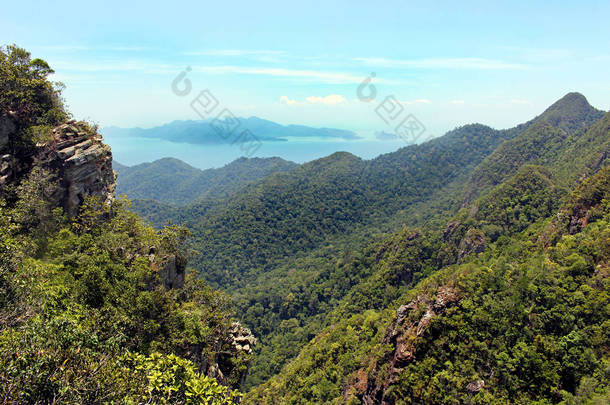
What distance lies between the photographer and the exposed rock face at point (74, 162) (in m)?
21.4

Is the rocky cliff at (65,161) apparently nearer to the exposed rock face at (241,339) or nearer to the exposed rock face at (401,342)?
the exposed rock face at (241,339)

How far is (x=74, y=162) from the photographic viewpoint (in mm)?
21594

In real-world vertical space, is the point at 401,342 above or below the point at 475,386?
above

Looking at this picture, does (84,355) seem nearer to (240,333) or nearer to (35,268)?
(35,268)

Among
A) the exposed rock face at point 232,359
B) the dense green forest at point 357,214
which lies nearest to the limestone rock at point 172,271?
the exposed rock face at point 232,359

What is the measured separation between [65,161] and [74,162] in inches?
21.0

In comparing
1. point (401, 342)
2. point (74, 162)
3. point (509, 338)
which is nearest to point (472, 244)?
point (509, 338)

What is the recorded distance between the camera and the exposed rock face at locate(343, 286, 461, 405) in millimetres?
22923

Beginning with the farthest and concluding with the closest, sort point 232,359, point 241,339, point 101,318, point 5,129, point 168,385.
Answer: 1. point 241,339
2. point 232,359
3. point 5,129
4. point 101,318
5. point 168,385

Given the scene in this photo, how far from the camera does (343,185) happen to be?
140 meters

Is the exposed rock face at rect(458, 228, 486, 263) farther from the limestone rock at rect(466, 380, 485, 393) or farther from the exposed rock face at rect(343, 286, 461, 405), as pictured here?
the limestone rock at rect(466, 380, 485, 393)

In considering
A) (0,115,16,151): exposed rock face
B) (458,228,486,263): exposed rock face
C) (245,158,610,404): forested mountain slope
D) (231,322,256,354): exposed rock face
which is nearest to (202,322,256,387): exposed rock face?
(231,322,256,354): exposed rock face

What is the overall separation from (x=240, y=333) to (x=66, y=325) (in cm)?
1782

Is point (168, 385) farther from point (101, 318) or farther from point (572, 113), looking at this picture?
point (572, 113)
